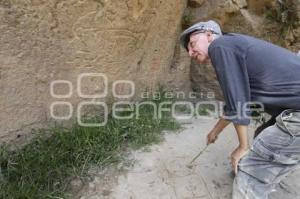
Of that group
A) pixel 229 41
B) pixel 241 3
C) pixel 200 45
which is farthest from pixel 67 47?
pixel 241 3

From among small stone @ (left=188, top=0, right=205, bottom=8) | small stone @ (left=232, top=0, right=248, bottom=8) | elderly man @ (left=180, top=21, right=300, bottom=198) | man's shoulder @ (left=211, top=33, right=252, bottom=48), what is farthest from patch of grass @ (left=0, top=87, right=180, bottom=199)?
small stone @ (left=232, top=0, right=248, bottom=8)

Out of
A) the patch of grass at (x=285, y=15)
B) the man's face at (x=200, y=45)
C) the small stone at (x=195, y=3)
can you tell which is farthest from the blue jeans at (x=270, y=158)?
the patch of grass at (x=285, y=15)

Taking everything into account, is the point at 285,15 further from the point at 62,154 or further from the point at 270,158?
the point at 62,154

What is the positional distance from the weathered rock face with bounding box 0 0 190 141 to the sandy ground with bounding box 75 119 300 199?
0.74 meters

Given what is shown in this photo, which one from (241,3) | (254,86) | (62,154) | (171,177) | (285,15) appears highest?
(241,3)

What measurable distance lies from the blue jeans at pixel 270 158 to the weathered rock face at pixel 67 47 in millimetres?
1600

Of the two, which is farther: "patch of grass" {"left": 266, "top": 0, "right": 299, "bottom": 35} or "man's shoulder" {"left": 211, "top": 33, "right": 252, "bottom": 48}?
"patch of grass" {"left": 266, "top": 0, "right": 299, "bottom": 35}

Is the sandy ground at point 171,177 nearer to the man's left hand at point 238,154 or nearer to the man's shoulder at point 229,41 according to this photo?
the man's left hand at point 238,154

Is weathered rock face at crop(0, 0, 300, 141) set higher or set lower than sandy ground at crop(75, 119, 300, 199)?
higher

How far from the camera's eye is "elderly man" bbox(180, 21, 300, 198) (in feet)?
7.50

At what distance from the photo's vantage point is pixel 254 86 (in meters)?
2.41

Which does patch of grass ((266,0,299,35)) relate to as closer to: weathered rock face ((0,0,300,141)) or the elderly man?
weathered rock face ((0,0,300,141))

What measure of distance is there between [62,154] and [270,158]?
148 cm

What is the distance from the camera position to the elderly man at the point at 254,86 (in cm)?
229
